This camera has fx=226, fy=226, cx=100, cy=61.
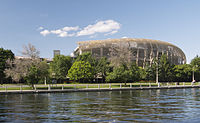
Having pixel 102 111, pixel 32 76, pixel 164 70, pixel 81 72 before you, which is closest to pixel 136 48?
pixel 164 70

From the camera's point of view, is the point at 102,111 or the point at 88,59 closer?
the point at 102,111

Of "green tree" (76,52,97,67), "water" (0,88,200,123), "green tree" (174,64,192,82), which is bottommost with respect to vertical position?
"water" (0,88,200,123)

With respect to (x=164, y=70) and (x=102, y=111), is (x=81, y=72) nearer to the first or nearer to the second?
(x=164, y=70)

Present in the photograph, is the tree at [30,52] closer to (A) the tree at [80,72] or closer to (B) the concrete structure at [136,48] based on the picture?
(A) the tree at [80,72]

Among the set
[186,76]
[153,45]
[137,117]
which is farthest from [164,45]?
[137,117]

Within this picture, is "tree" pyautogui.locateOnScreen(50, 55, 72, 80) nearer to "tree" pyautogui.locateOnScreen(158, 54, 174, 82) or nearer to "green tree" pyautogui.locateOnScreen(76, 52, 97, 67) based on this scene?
"green tree" pyautogui.locateOnScreen(76, 52, 97, 67)

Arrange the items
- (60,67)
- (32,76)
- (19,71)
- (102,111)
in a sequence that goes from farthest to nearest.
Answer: (60,67)
(19,71)
(32,76)
(102,111)

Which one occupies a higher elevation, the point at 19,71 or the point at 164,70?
the point at 19,71

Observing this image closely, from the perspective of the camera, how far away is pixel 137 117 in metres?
14.1

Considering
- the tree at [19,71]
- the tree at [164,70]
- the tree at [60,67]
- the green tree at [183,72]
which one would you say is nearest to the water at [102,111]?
the tree at [19,71]

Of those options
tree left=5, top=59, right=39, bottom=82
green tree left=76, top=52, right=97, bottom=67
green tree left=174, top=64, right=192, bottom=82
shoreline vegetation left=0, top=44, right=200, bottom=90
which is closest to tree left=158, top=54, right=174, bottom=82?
shoreline vegetation left=0, top=44, right=200, bottom=90

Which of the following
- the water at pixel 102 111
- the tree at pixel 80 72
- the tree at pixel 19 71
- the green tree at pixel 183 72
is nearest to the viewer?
the water at pixel 102 111

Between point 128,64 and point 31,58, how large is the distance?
90.0 feet

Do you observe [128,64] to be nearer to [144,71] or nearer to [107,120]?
[144,71]
